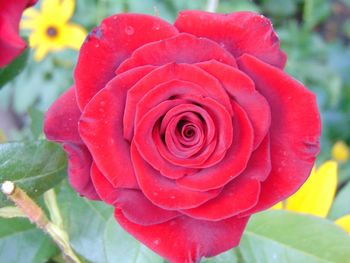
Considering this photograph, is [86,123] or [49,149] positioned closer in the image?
[86,123]

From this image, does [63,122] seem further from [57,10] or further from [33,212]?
[57,10]

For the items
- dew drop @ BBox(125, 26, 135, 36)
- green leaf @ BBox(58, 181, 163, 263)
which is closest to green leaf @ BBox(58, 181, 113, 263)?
green leaf @ BBox(58, 181, 163, 263)

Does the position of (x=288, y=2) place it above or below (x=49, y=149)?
below

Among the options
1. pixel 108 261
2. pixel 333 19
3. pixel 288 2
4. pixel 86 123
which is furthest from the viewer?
pixel 333 19

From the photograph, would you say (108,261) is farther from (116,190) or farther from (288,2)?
(288,2)

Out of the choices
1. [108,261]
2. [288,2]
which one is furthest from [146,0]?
[108,261]

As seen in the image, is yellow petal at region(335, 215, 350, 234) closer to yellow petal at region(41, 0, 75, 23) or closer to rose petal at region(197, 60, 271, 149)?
rose petal at region(197, 60, 271, 149)

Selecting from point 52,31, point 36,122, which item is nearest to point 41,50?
point 52,31
